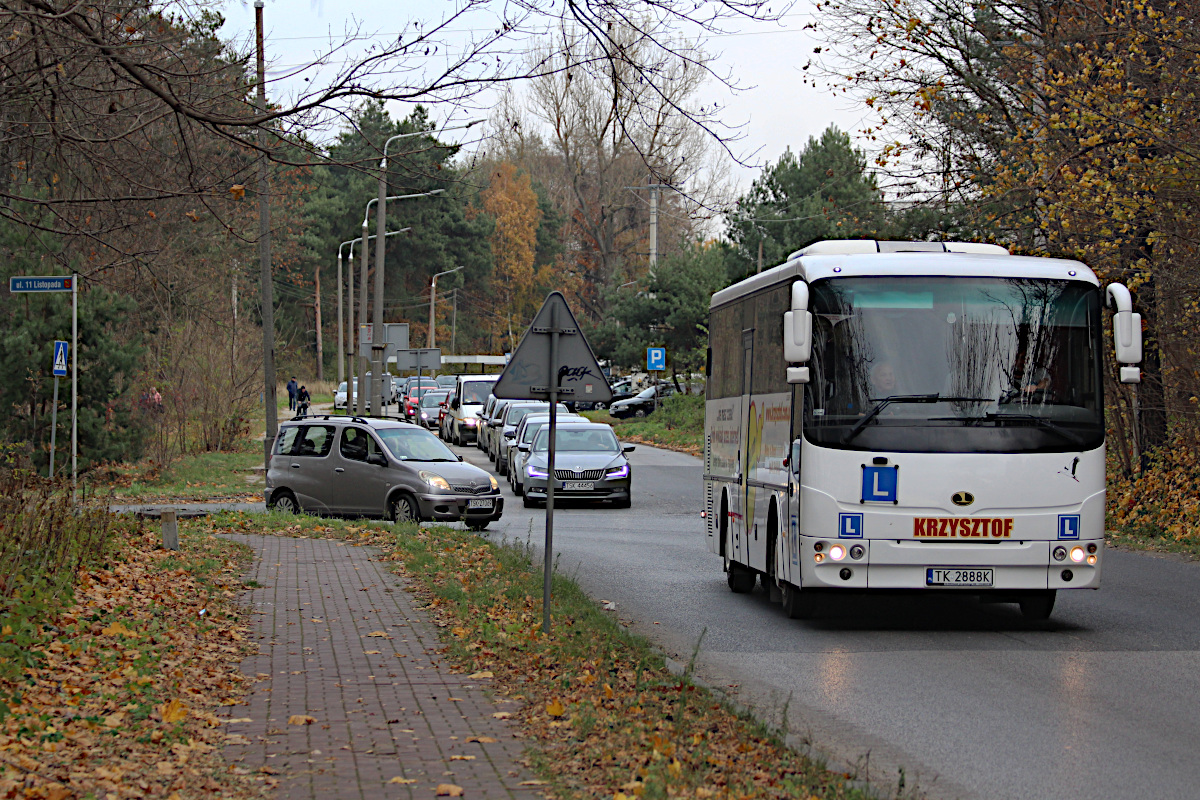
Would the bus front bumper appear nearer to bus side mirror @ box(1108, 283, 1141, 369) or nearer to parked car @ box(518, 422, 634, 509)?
bus side mirror @ box(1108, 283, 1141, 369)

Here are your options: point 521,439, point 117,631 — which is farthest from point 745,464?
point 521,439

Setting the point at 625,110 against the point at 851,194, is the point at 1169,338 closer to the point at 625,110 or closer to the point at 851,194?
the point at 625,110

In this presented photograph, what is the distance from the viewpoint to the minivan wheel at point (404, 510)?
2125 centimetres

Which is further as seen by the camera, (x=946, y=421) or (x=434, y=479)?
(x=434, y=479)

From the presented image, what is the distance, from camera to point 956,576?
1097 centimetres

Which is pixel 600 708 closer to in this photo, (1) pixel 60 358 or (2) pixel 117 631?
(2) pixel 117 631

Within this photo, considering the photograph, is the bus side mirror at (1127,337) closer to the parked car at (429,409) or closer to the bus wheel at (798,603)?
the bus wheel at (798,603)

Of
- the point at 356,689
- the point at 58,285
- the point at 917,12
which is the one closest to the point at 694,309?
the point at 917,12

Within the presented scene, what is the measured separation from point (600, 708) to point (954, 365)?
4.94 meters

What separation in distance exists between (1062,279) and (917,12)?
478 inches

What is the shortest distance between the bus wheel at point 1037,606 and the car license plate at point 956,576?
3.50 ft

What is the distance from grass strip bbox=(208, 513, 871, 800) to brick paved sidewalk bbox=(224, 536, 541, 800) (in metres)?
0.23

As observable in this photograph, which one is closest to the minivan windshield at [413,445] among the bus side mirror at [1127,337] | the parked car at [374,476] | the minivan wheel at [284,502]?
the parked car at [374,476]

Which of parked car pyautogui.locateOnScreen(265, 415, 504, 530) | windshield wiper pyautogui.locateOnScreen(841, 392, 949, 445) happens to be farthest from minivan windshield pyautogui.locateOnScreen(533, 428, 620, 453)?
windshield wiper pyautogui.locateOnScreen(841, 392, 949, 445)
